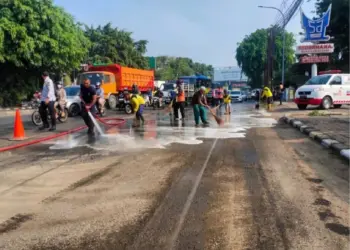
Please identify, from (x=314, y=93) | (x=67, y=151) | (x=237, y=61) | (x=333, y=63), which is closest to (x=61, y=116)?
(x=67, y=151)

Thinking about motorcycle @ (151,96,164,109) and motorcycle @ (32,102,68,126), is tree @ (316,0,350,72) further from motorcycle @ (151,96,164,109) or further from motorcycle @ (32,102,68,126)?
motorcycle @ (32,102,68,126)

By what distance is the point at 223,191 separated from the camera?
19.0 ft

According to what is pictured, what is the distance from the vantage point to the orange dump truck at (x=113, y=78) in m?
24.2

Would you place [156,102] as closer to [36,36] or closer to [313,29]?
[36,36]

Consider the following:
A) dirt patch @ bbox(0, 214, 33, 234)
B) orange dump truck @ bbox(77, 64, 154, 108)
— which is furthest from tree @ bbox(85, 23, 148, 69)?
dirt patch @ bbox(0, 214, 33, 234)

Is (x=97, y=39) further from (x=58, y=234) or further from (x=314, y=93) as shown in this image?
(x=58, y=234)

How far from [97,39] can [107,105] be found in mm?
30468

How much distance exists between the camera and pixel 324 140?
10.3 m

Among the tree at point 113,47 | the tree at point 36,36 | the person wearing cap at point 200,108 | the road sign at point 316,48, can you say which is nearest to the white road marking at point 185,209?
the person wearing cap at point 200,108

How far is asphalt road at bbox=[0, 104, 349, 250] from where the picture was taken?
413cm

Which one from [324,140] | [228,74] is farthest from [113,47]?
[228,74]

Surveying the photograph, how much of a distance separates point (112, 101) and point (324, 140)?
17.3 metres

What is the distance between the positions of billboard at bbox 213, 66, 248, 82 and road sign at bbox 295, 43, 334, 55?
85634 millimetres

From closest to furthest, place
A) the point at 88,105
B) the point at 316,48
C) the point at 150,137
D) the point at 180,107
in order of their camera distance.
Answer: the point at 150,137, the point at 88,105, the point at 180,107, the point at 316,48
